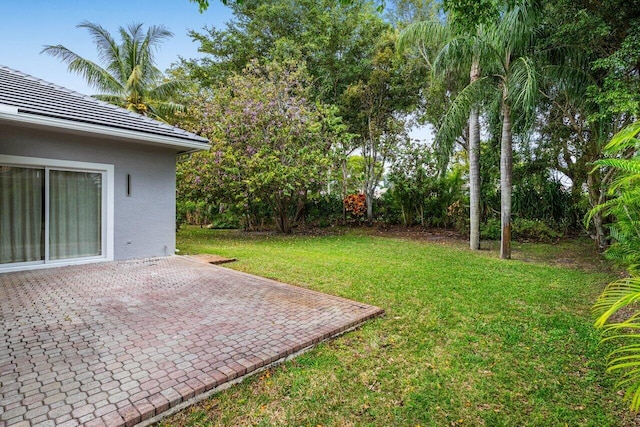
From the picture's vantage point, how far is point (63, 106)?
725 centimetres

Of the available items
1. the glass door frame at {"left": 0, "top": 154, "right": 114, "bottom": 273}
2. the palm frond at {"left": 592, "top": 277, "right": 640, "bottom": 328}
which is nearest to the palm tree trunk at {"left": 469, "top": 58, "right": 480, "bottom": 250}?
the palm frond at {"left": 592, "top": 277, "right": 640, "bottom": 328}

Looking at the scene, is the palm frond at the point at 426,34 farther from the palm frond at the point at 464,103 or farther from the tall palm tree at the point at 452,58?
the palm frond at the point at 464,103

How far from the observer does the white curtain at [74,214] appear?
722 centimetres

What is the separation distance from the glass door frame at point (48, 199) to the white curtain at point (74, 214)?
0.24 ft

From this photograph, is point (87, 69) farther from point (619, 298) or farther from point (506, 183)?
point (619, 298)

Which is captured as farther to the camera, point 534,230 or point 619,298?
point 534,230

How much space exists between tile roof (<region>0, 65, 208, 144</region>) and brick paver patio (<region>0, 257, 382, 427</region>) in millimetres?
3235

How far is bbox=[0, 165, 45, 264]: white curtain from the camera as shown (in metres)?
6.69

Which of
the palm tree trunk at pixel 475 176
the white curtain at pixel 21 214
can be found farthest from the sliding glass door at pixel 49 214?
the palm tree trunk at pixel 475 176

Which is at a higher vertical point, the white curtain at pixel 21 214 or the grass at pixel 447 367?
the white curtain at pixel 21 214

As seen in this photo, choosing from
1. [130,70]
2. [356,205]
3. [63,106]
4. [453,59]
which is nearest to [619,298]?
[453,59]

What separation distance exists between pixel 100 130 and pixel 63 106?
43.9 inches

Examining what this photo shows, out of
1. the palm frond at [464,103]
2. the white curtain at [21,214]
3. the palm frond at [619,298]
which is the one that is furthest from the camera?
the palm frond at [464,103]

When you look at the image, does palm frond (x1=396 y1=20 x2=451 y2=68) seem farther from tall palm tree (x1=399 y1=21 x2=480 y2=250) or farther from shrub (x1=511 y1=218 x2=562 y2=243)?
shrub (x1=511 y1=218 x2=562 y2=243)
